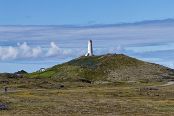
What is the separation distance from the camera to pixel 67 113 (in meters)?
67.4

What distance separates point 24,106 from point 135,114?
16.8 metres

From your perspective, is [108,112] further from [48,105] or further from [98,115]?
[48,105]

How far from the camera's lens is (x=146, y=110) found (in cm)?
7331

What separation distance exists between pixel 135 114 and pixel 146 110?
609 centimetres

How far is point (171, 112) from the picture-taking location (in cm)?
7056

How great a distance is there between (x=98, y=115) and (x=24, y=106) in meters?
14.3

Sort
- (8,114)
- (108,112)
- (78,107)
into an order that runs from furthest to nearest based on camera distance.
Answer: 1. (78,107)
2. (108,112)
3. (8,114)

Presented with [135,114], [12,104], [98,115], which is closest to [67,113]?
[98,115]

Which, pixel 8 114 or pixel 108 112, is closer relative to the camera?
pixel 8 114

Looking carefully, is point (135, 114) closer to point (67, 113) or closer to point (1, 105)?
point (67, 113)

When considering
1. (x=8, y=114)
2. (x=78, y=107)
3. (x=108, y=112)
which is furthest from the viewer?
(x=78, y=107)

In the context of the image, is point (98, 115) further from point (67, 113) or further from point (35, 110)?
point (35, 110)

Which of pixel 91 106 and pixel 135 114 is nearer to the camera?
pixel 135 114

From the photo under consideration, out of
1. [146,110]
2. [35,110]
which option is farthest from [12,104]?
[146,110]
